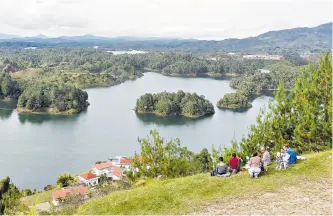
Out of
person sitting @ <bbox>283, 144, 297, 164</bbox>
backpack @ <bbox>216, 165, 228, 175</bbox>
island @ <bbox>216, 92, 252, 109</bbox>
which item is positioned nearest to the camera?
backpack @ <bbox>216, 165, 228, 175</bbox>

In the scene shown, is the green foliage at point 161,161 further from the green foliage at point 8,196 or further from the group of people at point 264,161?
the green foliage at point 8,196

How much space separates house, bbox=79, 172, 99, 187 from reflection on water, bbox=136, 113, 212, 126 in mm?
16954

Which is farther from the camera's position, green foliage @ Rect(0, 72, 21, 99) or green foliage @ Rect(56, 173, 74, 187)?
green foliage @ Rect(0, 72, 21, 99)

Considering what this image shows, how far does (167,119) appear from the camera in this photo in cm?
3872

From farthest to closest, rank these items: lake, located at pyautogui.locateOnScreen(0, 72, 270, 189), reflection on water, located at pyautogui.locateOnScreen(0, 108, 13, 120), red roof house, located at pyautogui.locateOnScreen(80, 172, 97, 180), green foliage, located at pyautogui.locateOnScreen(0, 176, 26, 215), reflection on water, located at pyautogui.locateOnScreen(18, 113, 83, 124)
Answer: reflection on water, located at pyautogui.locateOnScreen(0, 108, 13, 120)
reflection on water, located at pyautogui.locateOnScreen(18, 113, 83, 124)
lake, located at pyautogui.locateOnScreen(0, 72, 270, 189)
red roof house, located at pyautogui.locateOnScreen(80, 172, 97, 180)
green foliage, located at pyautogui.locateOnScreen(0, 176, 26, 215)

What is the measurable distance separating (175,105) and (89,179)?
22.4m

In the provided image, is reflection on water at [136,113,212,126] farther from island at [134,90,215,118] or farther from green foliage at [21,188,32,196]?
green foliage at [21,188,32,196]

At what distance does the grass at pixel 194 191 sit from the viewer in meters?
6.60

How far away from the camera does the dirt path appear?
5.91 metres

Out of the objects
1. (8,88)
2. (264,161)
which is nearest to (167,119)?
(8,88)

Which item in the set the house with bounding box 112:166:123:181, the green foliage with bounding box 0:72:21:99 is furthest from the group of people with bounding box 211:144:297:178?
the green foliage with bounding box 0:72:21:99

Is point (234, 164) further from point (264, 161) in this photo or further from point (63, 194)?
point (63, 194)

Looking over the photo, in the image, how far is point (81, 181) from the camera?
1981 centimetres

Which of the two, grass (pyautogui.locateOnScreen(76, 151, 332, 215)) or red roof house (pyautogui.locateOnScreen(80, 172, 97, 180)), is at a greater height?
grass (pyautogui.locateOnScreen(76, 151, 332, 215))
